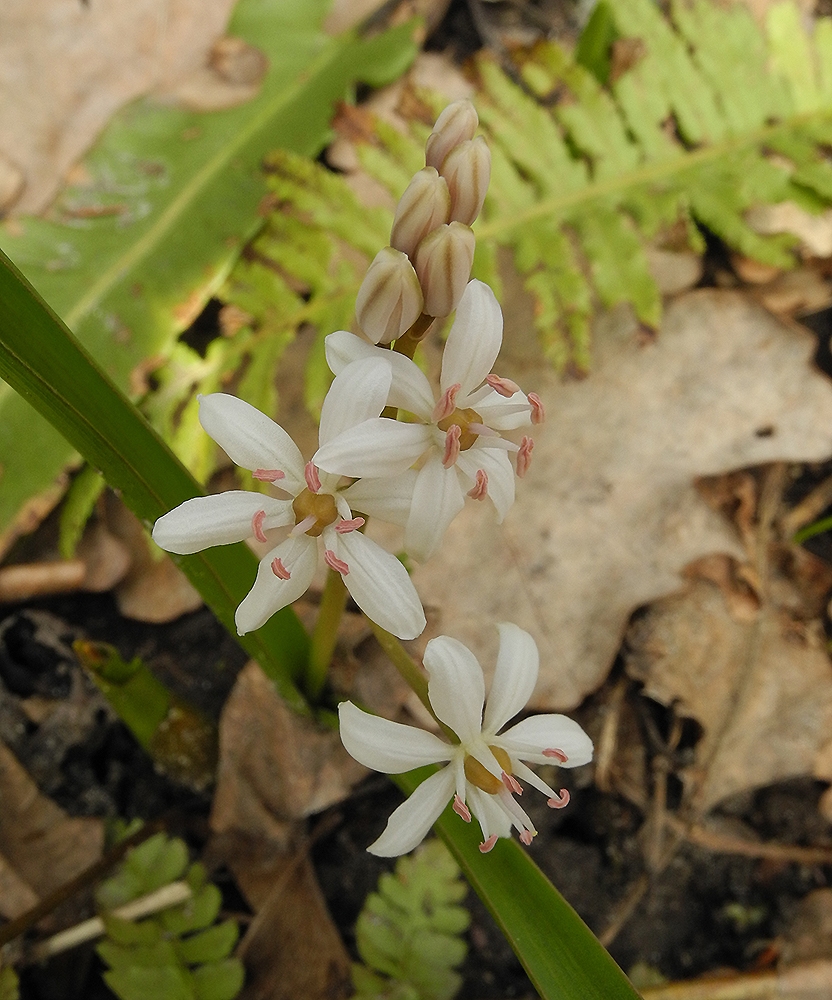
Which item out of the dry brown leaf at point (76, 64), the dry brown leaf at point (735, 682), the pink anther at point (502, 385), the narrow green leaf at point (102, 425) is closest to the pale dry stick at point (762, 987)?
the dry brown leaf at point (735, 682)

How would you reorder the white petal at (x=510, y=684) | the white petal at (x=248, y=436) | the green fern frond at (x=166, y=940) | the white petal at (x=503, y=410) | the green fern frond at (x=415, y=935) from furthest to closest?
the green fern frond at (x=415, y=935)
the green fern frond at (x=166, y=940)
the white petal at (x=510, y=684)
the white petal at (x=503, y=410)
the white petal at (x=248, y=436)

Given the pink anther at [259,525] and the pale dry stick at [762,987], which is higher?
the pink anther at [259,525]

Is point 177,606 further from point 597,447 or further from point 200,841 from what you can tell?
point 597,447

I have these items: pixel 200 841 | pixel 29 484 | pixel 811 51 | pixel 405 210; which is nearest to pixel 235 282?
pixel 29 484

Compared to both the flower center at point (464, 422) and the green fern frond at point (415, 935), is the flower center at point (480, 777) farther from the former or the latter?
the green fern frond at point (415, 935)

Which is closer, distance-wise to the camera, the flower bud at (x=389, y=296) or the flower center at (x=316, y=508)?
the flower bud at (x=389, y=296)

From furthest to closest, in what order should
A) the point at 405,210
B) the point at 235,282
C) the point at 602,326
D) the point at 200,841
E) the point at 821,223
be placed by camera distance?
the point at 821,223 < the point at 602,326 < the point at 235,282 < the point at 200,841 < the point at 405,210
